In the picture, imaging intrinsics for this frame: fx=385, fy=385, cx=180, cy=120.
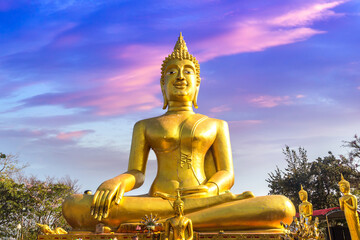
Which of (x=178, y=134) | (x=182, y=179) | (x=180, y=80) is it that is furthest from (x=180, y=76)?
(x=182, y=179)

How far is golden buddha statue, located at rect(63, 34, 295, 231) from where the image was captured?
7113mm

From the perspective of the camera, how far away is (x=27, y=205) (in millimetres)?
19609

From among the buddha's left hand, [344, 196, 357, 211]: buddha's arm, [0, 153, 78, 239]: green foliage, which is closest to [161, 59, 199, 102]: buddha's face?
the buddha's left hand

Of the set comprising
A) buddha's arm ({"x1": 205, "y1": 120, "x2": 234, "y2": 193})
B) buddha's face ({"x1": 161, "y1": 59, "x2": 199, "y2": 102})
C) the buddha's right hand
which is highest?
buddha's face ({"x1": 161, "y1": 59, "x2": 199, "y2": 102})

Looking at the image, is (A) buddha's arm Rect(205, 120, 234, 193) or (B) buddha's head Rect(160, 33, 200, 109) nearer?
(A) buddha's arm Rect(205, 120, 234, 193)

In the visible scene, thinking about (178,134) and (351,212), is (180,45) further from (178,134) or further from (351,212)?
(351,212)

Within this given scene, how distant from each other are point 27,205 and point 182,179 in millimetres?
14086

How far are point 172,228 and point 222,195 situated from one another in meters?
1.58

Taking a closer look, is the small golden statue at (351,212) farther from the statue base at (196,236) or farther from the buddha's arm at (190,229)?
the buddha's arm at (190,229)

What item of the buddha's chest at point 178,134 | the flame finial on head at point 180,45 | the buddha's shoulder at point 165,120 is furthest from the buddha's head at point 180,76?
the buddha's chest at point 178,134

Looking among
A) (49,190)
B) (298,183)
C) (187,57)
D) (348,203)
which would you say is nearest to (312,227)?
(348,203)

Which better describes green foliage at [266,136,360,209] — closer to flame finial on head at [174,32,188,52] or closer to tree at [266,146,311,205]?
tree at [266,146,311,205]

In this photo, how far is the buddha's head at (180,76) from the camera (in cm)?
917

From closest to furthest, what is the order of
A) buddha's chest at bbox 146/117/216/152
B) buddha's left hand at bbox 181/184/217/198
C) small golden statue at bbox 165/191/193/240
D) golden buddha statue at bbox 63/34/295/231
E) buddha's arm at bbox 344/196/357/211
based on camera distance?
1. small golden statue at bbox 165/191/193/240
2. golden buddha statue at bbox 63/34/295/231
3. buddha's left hand at bbox 181/184/217/198
4. buddha's arm at bbox 344/196/357/211
5. buddha's chest at bbox 146/117/216/152
